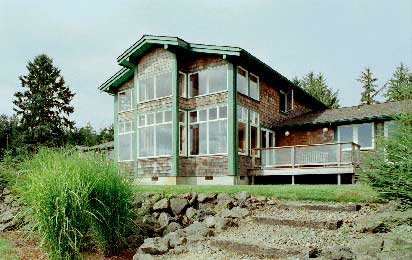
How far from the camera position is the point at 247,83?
1759 cm

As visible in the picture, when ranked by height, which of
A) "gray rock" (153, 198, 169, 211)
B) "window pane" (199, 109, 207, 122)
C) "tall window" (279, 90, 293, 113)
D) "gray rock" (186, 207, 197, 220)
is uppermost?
"tall window" (279, 90, 293, 113)

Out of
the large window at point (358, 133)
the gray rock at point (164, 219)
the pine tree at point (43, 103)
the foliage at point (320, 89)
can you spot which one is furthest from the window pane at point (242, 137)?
the foliage at point (320, 89)

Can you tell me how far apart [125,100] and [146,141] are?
4098 mm

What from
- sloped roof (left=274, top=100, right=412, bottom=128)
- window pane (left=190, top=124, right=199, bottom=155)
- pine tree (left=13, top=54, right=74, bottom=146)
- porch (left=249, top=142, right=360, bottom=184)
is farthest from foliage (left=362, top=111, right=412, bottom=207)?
pine tree (left=13, top=54, right=74, bottom=146)

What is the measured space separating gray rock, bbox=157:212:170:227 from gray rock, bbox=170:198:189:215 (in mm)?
288

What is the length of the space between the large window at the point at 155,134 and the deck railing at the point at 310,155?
400cm

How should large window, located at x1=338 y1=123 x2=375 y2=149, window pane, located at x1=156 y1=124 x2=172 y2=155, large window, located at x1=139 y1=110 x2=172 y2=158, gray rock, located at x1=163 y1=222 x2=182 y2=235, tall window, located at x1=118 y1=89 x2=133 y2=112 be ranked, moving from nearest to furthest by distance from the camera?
gray rock, located at x1=163 y1=222 x2=182 y2=235 → window pane, located at x1=156 y1=124 x2=172 y2=155 → large window, located at x1=139 y1=110 x2=172 y2=158 → large window, located at x1=338 y1=123 x2=375 y2=149 → tall window, located at x1=118 y1=89 x2=133 y2=112

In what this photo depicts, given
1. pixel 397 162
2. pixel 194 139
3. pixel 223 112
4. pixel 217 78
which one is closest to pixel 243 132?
pixel 223 112

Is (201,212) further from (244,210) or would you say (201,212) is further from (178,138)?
(178,138)

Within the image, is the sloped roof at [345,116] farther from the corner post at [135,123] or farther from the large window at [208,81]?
the corner post at [135,123]

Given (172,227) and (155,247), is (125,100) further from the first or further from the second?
(155,247)

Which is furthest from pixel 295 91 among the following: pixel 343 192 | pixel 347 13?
pixel 347 13

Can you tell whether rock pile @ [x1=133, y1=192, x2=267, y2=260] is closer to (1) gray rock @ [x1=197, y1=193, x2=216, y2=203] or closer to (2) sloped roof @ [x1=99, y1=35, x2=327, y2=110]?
(1) gray rock @ [x1=197, y1=193, x2=216, y2=203]

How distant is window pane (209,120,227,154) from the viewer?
54.0 feet
